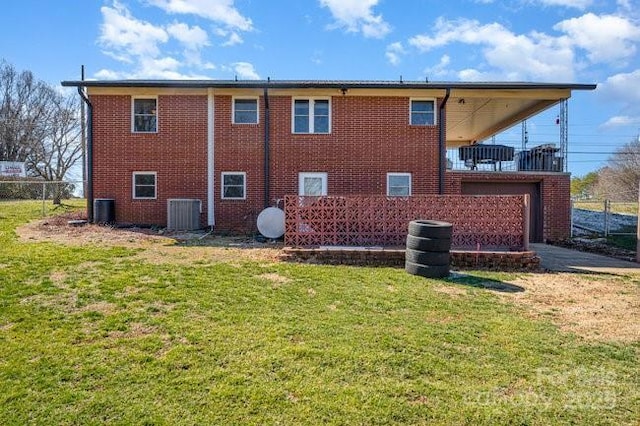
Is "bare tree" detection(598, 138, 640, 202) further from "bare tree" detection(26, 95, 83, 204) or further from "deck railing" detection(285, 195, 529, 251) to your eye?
"bare tree" detection(26, 95, 83, 204)

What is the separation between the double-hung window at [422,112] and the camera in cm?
1252

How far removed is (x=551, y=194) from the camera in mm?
12734

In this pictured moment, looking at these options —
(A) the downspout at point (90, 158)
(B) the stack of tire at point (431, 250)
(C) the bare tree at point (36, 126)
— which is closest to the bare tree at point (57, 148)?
(C) the bare tree at point (36, 126)

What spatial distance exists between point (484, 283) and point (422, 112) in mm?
7587

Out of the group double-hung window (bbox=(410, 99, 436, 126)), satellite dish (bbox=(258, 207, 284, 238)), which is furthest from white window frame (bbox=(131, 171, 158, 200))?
double-hung window (bbox=(410, 99, 436, 126))

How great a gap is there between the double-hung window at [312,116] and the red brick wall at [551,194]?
4.87 m

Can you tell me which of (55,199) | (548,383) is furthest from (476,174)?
(55,199)

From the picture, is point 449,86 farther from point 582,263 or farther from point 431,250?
point 431,250

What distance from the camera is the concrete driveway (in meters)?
7.93

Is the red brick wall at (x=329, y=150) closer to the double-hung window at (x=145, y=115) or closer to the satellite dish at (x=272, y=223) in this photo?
the satellite dish at (x=272, y=223)

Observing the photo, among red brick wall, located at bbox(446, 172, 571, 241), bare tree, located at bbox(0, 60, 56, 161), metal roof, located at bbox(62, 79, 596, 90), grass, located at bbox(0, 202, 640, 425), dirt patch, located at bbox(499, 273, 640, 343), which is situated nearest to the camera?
grass, located at bbox(0, 202, 640, 425)

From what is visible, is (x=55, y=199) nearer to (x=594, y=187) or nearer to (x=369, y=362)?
(x=369, y=362)

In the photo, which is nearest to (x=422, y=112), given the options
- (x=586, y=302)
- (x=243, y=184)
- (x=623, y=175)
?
(x=243, y=184)

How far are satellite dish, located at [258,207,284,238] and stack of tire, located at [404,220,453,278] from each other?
4.66m
